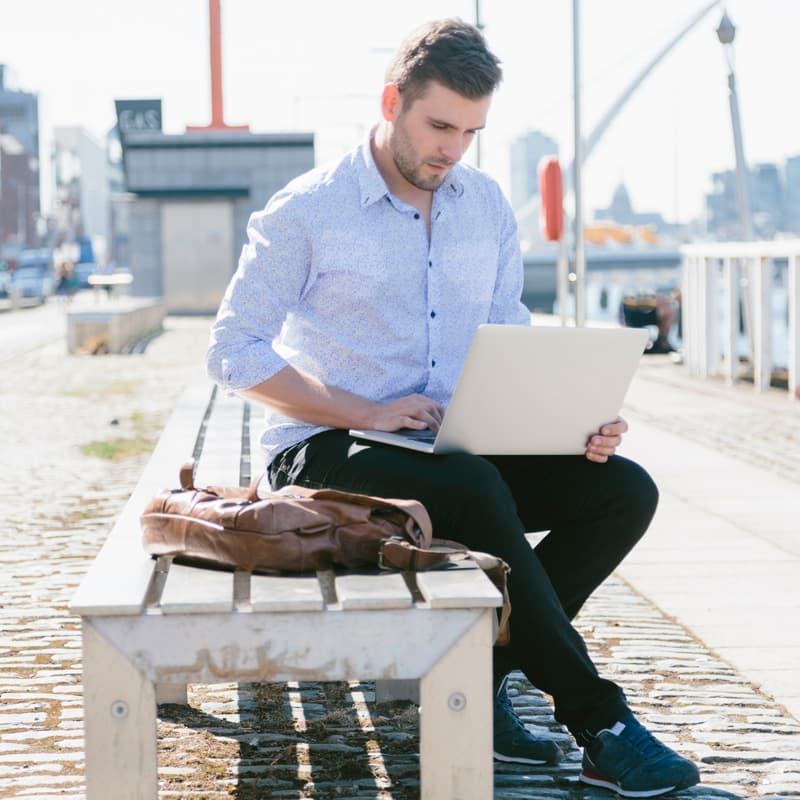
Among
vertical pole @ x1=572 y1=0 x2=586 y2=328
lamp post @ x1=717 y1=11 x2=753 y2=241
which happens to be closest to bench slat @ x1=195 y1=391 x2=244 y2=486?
vertical pole @ x1=572 y1=0 x2=586 y2=328

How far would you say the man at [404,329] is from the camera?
3777 mm

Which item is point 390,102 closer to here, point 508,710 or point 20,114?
point 508,710

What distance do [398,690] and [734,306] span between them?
42.8 ft

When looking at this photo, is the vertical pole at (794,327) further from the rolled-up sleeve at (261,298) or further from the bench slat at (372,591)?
the bench slat at (372,591)

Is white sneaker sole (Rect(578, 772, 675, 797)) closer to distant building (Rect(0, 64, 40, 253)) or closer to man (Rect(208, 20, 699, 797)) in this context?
man (Rect(208, 20, 699, 797))

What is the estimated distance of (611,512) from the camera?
3.95 m

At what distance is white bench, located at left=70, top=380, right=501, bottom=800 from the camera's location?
298 centimetres

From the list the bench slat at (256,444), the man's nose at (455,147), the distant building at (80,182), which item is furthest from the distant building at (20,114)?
the man's nose at (455,147)

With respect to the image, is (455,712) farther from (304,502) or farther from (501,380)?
(501,380)

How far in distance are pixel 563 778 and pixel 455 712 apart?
763 millimetres

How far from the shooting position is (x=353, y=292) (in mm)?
3984

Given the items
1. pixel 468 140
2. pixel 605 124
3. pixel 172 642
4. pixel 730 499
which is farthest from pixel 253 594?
pixel 605 124

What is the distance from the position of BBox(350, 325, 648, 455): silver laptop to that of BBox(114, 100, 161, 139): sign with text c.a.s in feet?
160

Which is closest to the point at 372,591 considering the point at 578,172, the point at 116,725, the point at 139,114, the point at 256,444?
the point at 116,725
